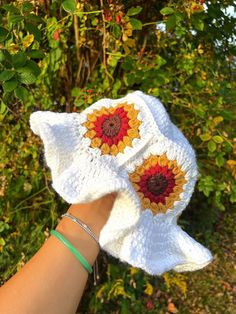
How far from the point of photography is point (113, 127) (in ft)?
3.03

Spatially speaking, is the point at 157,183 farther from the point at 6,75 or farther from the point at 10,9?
the point at 10,9

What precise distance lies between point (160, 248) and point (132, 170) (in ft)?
0.55

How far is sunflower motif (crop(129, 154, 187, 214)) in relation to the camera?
0.91 meters

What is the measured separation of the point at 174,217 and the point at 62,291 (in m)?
0.32

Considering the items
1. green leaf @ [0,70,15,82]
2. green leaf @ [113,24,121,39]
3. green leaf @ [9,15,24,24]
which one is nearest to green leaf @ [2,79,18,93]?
green leaf @ [0,70,15,82]

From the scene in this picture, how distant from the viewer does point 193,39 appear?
161cm

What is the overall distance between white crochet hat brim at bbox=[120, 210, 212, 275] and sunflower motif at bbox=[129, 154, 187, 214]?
0.02 m

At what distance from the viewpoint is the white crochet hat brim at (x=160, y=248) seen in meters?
0.86

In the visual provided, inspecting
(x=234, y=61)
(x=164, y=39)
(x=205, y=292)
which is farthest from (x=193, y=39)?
(x=205, y=292)

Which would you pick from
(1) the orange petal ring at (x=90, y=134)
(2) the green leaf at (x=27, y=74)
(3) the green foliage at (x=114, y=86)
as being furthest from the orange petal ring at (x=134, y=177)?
(3) the green foliage at (x=114, y=86)

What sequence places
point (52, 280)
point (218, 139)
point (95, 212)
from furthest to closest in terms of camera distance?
point (218, 139) < point (95, 212) < point (52, 280)

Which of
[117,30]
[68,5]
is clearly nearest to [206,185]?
[117,30]

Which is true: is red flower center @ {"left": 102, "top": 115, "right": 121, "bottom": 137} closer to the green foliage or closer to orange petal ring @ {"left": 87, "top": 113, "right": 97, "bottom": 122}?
orange petal ring @ {"left": 87, "top": 113, "right": 97, "bottom": 122}

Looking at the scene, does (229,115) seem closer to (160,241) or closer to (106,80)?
(106,80)
